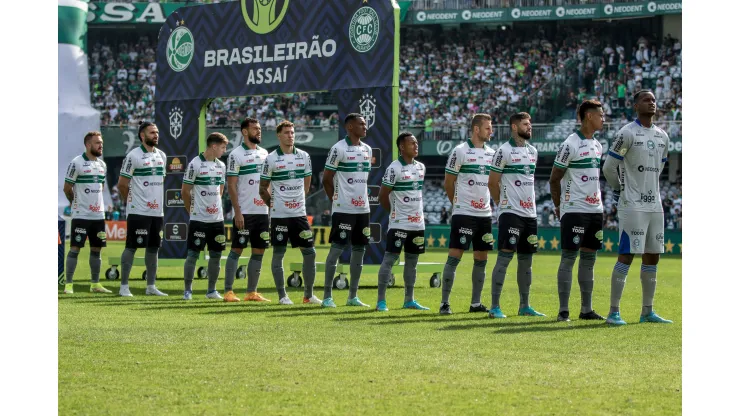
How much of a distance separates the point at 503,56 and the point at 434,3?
379 centimetres

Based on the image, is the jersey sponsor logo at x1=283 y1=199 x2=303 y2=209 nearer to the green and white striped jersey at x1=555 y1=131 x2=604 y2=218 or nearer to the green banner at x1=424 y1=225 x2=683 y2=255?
the green and white striped jersey at x1=555 y1=131 x2=604 y2=218

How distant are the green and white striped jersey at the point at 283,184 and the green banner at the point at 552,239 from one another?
19548mm

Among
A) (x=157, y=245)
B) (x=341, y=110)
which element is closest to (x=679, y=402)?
(x=157, y=245)

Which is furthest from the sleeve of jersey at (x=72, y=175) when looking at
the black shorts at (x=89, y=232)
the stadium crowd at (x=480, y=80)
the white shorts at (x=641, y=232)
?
the stadium crowd at (x=480, y=80)

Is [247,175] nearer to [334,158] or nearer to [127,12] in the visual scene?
[334,158]

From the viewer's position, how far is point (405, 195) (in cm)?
1350

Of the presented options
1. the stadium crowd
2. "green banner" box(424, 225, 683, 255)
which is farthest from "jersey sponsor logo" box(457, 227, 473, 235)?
the stadium crowd

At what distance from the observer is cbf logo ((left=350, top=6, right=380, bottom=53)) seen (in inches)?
725

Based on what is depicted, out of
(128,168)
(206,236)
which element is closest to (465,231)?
(206,236)

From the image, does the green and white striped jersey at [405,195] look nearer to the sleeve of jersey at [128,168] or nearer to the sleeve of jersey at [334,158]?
the sleeve of jersey at [334,158]

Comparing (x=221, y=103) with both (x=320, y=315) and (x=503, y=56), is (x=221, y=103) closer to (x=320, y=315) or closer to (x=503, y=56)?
(x=503, y=56)

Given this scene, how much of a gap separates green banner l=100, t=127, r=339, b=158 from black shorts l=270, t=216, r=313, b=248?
2801cm

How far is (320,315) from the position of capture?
41.8 feet

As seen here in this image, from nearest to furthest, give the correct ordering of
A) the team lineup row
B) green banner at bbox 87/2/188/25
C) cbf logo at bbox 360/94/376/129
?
1. the team lineup row
2. cbf logo at bbox 360/94/376/129
3. green banner at bbox 87/2/188/25
